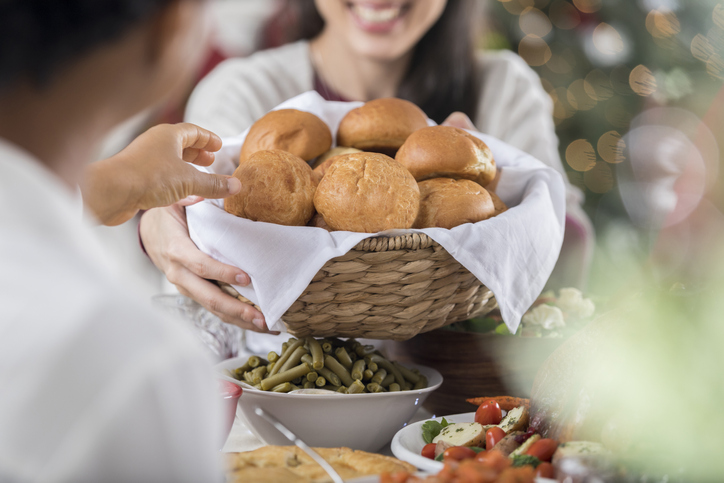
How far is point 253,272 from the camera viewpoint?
795 mm

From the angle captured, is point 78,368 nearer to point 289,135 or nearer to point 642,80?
point 289,135

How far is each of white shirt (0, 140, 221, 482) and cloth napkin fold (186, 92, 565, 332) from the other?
0.41 metres

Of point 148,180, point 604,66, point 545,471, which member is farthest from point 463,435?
point 604,66

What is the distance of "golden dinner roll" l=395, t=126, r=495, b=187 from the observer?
3.07ft

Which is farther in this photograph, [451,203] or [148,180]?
[451,203]

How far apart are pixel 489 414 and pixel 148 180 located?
1.87 feet

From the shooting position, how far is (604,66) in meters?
2.80

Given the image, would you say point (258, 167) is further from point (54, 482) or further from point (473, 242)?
point (54, 482)

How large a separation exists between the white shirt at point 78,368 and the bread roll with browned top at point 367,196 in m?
0.47

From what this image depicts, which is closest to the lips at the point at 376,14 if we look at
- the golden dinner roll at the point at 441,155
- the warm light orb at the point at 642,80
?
the golden dinner roll at the point at 441,155

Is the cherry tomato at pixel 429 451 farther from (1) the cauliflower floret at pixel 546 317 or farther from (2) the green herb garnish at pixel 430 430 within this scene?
(1) the cauliflower floret at pixel 546 317

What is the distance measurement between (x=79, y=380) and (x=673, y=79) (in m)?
2.88

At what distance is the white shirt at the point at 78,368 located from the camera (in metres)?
0.30

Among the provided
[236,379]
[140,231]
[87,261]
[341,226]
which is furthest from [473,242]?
[140,231]
